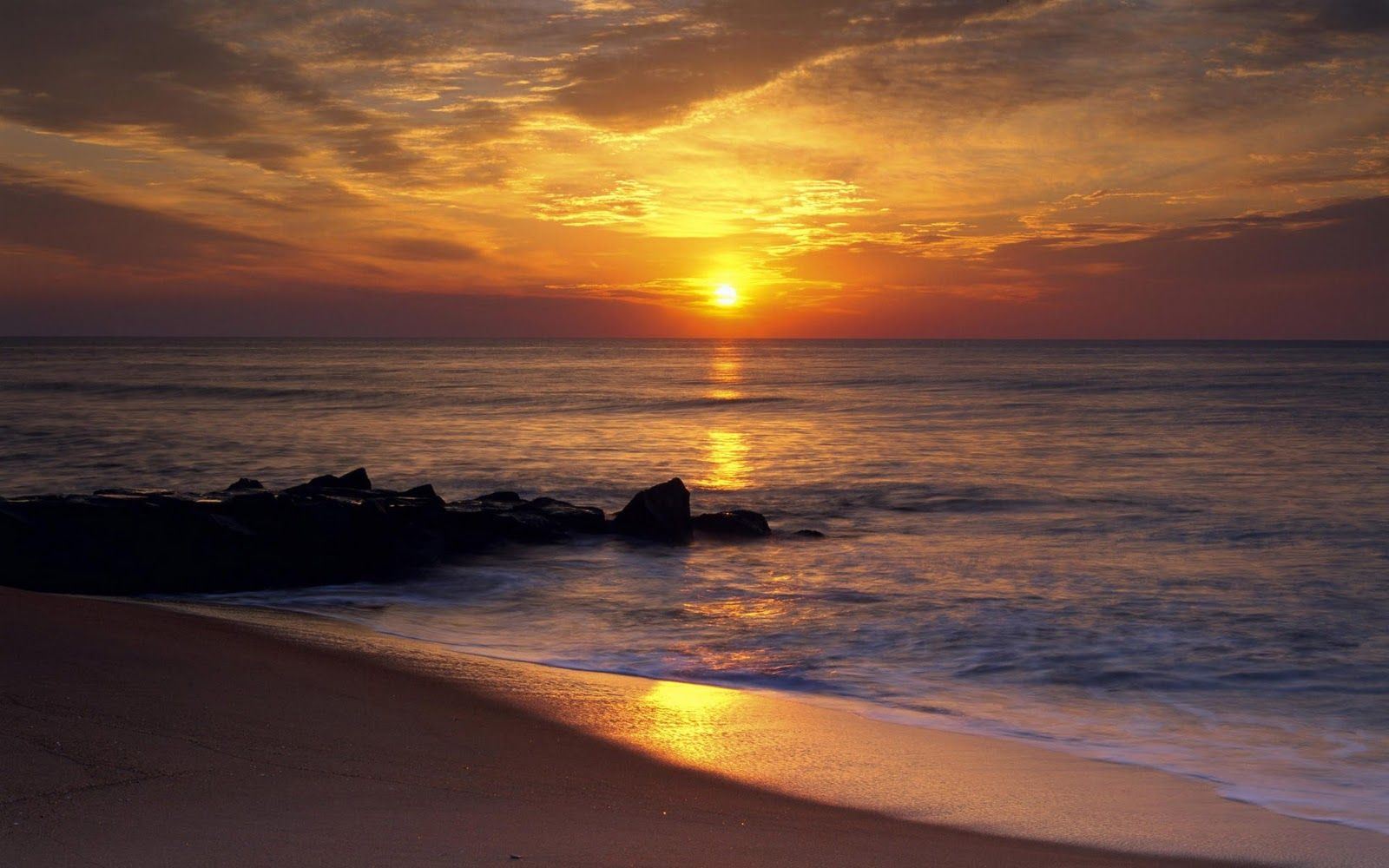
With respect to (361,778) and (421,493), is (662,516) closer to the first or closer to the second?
(421,493)

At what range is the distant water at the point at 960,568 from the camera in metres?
7.45

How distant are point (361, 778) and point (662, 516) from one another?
9987 mm

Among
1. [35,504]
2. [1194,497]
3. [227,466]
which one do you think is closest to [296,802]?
[35,504]

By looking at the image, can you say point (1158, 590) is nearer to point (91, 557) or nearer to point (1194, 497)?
point (1194, 497)

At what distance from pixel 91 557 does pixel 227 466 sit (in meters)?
12.4

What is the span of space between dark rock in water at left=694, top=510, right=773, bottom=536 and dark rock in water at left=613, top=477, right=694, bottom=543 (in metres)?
0.36

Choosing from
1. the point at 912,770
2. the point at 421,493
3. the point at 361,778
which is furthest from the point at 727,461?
the point at 361,778

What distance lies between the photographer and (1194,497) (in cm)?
1864

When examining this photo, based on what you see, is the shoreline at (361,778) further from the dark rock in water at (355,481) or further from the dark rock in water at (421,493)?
the dark rock in water at (355,481)

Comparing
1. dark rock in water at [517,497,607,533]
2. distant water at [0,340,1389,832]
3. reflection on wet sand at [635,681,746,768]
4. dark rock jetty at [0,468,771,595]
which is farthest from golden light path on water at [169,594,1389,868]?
dark rock in water at [517,497,607,533]

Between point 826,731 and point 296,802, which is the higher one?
point 296,802

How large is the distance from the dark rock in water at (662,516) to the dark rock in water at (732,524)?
1.19ft

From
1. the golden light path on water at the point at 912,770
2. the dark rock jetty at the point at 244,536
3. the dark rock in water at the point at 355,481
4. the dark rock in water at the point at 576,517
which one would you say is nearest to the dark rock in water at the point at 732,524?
the dark rock jetty at the point at 244,536

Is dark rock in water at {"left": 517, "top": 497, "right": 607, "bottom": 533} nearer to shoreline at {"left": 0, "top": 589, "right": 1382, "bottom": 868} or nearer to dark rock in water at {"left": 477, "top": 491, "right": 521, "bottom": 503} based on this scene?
dark rock in water at {"left": 477, "top": 491, "right": 521, "bottom": 503}
